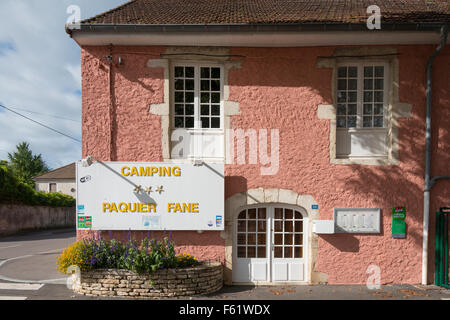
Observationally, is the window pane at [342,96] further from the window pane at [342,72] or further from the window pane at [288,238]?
the window pane at [288,238]

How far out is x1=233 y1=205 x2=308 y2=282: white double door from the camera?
6.48 metres

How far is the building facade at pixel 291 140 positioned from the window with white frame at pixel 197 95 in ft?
0.61

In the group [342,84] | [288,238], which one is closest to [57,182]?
[288,238]

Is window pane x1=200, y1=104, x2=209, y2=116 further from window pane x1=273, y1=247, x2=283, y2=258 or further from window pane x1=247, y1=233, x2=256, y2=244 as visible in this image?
window pane x1=273, y1=247, x2=283, y2=258

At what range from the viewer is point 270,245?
6.54m

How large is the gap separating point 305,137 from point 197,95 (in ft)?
8.59

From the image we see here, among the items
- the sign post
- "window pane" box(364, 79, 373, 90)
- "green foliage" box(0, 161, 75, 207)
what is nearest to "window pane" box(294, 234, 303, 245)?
the sign post

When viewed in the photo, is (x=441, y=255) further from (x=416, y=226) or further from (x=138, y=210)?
(x=138, y=210)

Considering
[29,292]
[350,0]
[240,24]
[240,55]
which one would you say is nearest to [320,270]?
[240,55]

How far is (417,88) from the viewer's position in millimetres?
A: 6453

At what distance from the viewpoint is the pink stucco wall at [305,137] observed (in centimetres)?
638

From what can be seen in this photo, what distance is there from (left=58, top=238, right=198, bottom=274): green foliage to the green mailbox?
4.37 meters

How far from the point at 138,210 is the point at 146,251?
2.88 feet

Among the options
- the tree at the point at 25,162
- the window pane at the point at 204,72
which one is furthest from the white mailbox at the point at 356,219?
the tree at the point at 25,162
